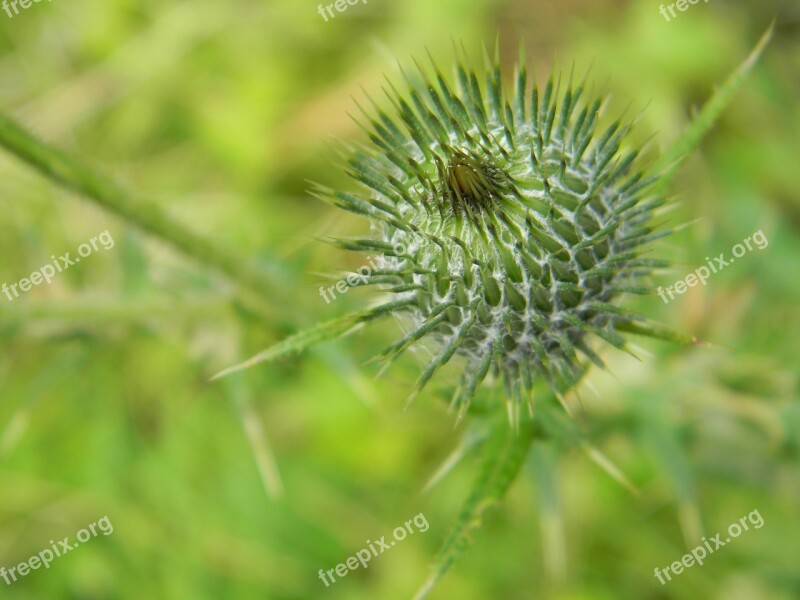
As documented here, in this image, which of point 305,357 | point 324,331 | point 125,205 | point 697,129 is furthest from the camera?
point 305,357

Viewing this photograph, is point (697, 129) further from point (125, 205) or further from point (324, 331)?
point (125, 205)

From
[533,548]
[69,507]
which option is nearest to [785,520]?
[533,548]

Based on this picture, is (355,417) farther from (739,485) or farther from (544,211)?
(544,211)

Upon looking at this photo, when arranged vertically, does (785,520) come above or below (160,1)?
below

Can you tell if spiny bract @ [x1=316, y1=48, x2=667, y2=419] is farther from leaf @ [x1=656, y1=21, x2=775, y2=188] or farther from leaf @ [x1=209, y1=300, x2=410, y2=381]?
leaf @ [x1=656, y1=21, x2=775, y2=188]

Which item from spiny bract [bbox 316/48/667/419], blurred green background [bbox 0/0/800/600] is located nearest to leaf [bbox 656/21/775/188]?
spiny bract [bbox 316/48/667/419]

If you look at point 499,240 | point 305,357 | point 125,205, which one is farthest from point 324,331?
point 305,357
